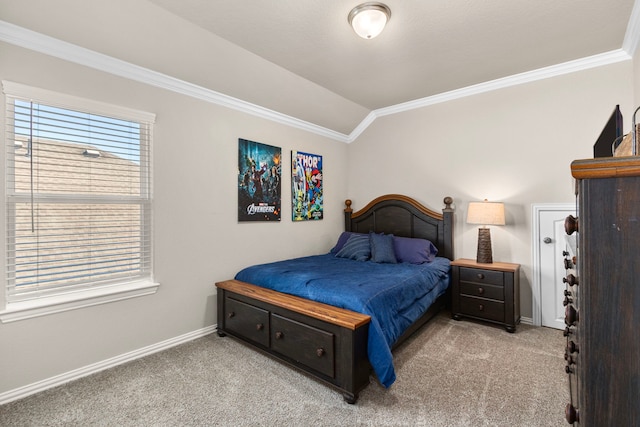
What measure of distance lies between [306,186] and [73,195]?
2.46 meters

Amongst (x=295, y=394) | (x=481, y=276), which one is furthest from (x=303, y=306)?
(x=481, y=276)

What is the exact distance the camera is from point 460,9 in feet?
7.18

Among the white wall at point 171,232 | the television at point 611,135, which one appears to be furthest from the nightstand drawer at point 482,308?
the white wall at point 171,232

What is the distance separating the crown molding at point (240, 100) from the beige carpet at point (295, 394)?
91.7 inches

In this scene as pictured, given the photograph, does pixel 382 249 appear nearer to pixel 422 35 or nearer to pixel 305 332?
pixel 305 332

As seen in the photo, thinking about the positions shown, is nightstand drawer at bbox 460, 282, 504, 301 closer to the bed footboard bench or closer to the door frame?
the door frame

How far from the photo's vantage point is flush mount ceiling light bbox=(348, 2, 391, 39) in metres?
2.11

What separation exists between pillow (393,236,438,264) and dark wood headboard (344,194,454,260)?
19cm

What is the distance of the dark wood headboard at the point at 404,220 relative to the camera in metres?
3.72

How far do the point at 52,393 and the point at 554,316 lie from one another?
428cm

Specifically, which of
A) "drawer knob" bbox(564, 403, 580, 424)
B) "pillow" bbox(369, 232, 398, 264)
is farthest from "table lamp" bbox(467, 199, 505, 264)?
"drawer knob" bbox(564, 403, 580, 424)

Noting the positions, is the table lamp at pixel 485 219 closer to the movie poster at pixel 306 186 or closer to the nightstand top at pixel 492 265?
the nightstand top at pixel 492 265

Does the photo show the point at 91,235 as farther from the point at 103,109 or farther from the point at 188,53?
the point at 188,53

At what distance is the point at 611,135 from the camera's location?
5.59ft
